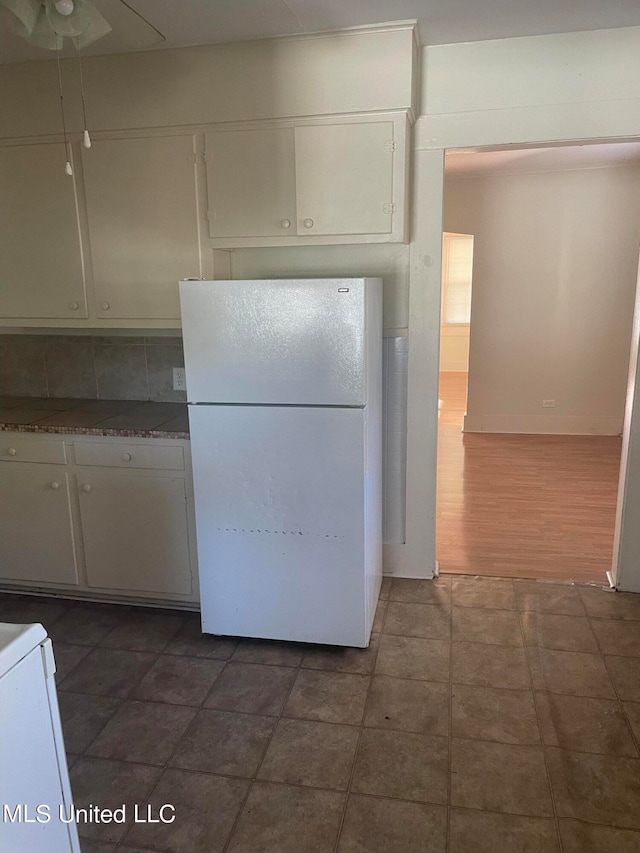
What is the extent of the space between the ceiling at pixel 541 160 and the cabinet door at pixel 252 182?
2.38m

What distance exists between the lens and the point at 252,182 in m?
2.51

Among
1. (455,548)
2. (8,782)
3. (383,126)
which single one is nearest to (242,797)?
(8,782)

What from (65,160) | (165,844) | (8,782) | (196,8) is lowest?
(165,844)

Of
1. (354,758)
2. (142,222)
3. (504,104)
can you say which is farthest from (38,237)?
(354,758)

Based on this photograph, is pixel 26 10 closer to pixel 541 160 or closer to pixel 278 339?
pixel 278 339

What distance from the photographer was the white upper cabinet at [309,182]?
2395 mm

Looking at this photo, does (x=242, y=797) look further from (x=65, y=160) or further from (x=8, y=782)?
(x=65, y=160)

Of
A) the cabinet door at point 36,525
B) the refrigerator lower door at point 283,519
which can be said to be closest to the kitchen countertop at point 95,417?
the cabinet door at point 36,525

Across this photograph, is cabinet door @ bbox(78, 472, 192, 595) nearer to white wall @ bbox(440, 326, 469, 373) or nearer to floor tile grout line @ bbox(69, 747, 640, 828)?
floor tile grout line @ bbox(69, 747, 640, 828)

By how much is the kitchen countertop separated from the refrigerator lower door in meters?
0.33

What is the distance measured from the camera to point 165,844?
162 centimetres

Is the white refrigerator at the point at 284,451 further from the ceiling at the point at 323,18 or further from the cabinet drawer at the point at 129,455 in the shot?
the ceiling at the point at 323,18

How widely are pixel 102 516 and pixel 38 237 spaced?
127cm

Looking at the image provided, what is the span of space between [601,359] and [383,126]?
3952 mm
